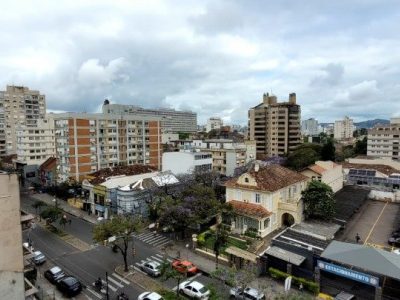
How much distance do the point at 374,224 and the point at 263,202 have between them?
1868 centimetres

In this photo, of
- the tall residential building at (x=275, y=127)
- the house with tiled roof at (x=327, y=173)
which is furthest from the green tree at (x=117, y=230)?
the tall residential building at (x=275, y=127)

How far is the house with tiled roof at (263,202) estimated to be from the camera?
40188mm

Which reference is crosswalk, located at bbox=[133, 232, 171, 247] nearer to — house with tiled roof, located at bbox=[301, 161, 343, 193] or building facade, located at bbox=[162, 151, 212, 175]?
building facade, located at bbox=[162, 151, 212, 175]

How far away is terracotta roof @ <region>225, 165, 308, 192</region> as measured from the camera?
4188 centimetres

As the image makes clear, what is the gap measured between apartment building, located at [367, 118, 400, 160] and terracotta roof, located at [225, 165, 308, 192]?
6451cm

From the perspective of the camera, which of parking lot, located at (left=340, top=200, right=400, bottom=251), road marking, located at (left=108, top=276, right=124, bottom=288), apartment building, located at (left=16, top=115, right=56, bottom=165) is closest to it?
road marking, located at (left=108, top=276, right=124, bottom=288)

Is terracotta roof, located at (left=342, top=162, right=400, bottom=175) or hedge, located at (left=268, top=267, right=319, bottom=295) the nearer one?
hedge, located at (left=268, top=267, right=319, bottom=295)

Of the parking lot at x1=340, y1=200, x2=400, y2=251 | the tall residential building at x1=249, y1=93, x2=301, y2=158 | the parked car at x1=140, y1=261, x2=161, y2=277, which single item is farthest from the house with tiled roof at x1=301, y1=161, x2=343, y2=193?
the tall residential building at x1=249, y1=93, x2=301, y2=158

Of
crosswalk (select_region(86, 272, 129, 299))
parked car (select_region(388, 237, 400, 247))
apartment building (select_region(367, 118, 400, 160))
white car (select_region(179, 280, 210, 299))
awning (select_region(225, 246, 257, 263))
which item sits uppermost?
apartment building (select_region(367, 118, 400, 160))

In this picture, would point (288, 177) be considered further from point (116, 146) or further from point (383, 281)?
point (116, 146)

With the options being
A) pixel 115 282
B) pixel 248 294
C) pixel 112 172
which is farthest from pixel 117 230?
pixel 112 172

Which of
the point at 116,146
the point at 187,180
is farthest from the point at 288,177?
the point at 116,146

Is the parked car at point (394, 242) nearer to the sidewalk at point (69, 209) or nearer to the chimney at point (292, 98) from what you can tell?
the sidewalk at point (69, 209)

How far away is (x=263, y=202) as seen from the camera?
41281mm
